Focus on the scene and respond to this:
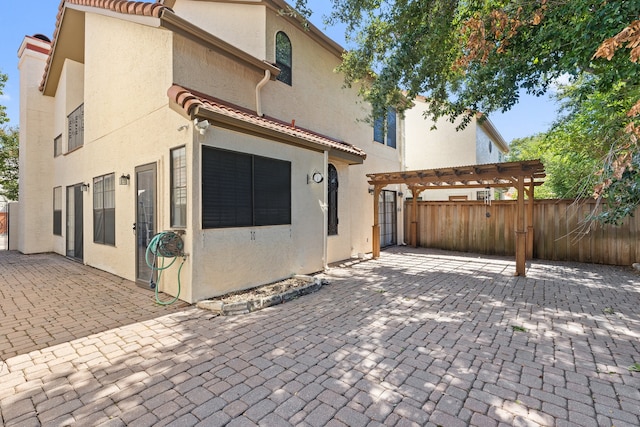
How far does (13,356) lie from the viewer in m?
3.59

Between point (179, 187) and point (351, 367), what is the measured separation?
4337mm

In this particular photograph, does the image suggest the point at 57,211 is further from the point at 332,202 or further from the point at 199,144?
the point at 332,202

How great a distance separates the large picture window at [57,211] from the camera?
1146cm

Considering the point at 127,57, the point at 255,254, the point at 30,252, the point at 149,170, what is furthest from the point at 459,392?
the point at 30,252

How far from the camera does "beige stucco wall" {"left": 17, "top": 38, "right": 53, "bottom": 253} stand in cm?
1178

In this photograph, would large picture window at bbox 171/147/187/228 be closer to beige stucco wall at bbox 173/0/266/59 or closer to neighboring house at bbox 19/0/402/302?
neighboring house at bbox 19/0/402/302

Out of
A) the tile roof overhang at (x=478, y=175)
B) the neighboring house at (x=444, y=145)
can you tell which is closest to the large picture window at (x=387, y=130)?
the tile roof overhang at (x=478, y=175)

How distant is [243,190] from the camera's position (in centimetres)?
598

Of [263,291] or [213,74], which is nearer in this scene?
[263,291]

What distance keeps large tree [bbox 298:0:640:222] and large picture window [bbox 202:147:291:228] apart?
3525mm

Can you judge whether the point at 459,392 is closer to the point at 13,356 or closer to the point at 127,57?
the point at 13,356

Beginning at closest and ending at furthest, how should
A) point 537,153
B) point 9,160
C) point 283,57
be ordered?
1. point 283,57
2. point 537,153
3. point 9,160

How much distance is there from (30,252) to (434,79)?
15.7 metres

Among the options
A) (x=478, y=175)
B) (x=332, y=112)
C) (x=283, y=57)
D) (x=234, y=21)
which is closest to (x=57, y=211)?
(x=234, y=21)
